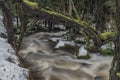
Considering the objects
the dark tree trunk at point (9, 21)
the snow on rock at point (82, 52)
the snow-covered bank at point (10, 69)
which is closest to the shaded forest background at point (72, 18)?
the dark tree trunk at point (9, 21)

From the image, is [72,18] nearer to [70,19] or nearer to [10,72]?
[70,19]

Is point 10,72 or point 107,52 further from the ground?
point 10,72

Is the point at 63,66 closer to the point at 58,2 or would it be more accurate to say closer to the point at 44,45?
the point at 44,45

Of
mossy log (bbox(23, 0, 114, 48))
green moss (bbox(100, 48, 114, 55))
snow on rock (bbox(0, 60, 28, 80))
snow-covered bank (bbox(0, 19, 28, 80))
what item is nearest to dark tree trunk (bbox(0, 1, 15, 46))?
snow-covered bank (bbox(0, 19, 28, 80))

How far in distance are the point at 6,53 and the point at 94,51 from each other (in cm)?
739

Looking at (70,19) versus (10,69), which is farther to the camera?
(10,69)

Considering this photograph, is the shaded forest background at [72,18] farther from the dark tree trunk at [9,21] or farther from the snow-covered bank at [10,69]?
the snow-covered bank at [10,69]

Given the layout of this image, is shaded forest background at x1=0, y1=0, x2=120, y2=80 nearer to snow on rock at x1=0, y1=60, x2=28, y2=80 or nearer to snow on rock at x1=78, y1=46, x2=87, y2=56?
snow on rock at x1=78, y1=46, x2=87, y2=56

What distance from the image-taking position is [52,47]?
76.0ft

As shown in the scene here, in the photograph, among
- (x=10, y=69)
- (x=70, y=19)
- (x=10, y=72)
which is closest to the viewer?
(x=70, y=19)

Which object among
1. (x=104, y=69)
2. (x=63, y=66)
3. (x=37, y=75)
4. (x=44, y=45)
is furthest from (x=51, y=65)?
(x=44, y=45)

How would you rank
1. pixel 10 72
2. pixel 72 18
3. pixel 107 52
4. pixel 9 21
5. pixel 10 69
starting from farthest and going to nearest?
pixel 107 52 → pixel 9 21 → pixel 10 69 → pixel 10 72 → pixel 72 18

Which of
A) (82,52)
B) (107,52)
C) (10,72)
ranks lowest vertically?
(107,52)

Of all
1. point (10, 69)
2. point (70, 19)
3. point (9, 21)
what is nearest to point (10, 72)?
point (10, 69)
